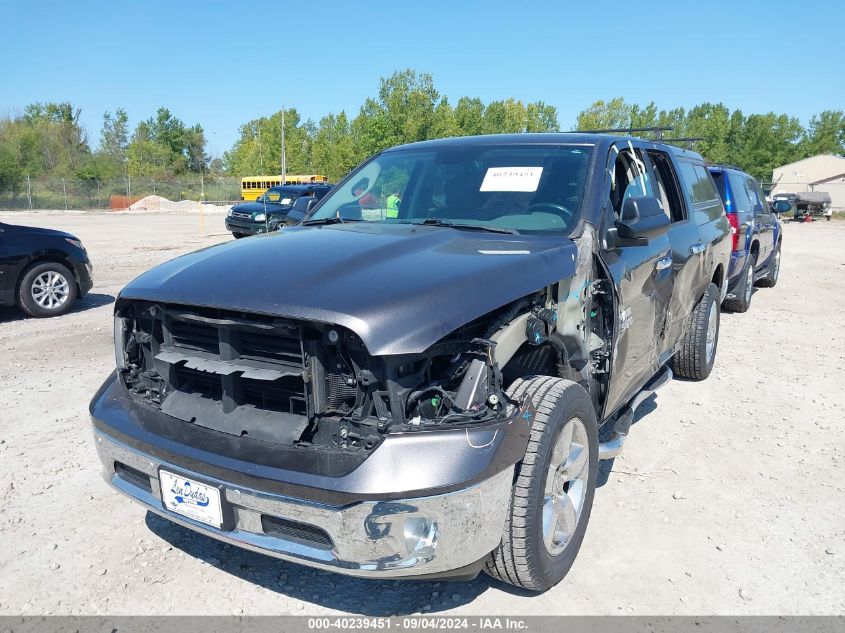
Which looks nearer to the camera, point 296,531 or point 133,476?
point 296,531

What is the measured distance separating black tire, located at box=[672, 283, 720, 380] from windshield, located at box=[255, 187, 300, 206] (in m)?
15.9

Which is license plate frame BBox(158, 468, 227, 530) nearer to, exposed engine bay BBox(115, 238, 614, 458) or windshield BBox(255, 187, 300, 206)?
exposed engine bay BBox(115, 238, 614, 458)

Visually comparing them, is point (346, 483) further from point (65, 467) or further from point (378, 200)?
point (65, 467)

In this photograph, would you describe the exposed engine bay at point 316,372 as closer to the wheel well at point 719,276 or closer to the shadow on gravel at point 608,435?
the shadow on gravel at point 608,435

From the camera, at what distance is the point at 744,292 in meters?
9.23

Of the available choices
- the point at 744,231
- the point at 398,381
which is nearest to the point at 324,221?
the point at 398,381

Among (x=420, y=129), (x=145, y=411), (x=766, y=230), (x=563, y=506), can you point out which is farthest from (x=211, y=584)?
(x=420, y=129)

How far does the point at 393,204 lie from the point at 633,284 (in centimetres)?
145

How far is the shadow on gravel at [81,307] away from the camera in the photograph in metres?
8.87

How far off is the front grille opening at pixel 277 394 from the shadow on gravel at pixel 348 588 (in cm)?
92

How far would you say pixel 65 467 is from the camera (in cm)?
415

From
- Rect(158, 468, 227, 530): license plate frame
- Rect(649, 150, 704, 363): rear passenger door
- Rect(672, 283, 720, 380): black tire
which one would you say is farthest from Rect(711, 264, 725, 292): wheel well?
Rect(158, 468, 227, 530): license plate frame

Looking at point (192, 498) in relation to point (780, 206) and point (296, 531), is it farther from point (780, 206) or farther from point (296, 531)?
point (780, 206)

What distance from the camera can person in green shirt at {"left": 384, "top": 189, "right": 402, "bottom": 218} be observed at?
395 centimetres
